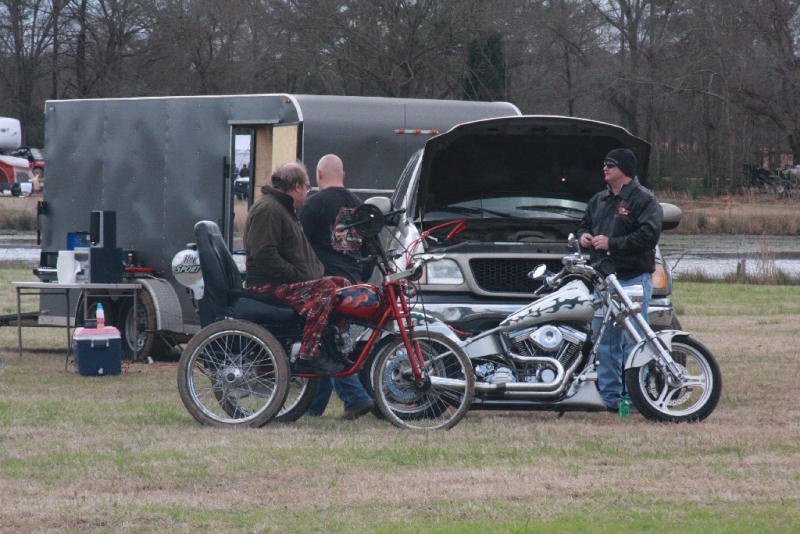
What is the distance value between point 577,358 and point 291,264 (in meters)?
1.87

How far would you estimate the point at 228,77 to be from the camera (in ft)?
110

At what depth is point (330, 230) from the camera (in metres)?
8.30

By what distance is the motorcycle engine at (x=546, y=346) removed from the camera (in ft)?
25.1

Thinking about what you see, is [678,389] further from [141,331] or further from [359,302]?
[141,331]

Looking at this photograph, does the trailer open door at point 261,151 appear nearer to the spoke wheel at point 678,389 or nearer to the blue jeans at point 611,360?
the blue jeans at point 611,360

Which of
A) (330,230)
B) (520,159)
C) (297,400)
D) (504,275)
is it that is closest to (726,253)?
(520,159)

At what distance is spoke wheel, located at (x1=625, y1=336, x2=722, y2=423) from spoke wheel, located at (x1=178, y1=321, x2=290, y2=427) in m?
2.16

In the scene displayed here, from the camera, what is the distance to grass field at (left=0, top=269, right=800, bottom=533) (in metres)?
5.07

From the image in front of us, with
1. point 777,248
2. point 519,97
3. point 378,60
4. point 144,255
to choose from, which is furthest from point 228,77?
point 144,255

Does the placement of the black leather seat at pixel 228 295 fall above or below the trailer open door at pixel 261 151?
below

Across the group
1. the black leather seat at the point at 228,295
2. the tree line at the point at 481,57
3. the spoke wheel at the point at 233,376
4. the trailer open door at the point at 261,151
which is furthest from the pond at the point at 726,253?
the spoke wheel at the point at 233,376

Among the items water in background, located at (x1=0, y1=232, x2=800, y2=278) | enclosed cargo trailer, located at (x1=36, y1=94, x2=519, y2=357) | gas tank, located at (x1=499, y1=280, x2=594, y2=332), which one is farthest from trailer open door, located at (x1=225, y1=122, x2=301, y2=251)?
water in background, located at (x1=0, y1=232, x2=800, y2=278)

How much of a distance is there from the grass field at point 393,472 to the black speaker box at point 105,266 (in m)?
2.30

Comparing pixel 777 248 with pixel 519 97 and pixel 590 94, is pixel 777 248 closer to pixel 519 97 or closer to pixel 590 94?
pixel 519 97
